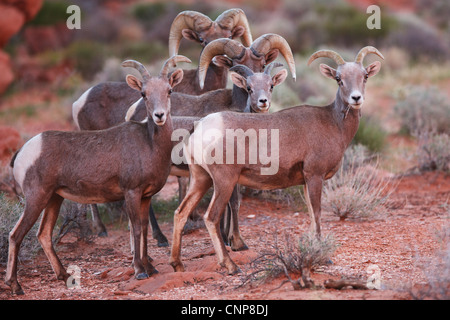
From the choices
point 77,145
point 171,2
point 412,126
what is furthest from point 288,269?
point 171,2

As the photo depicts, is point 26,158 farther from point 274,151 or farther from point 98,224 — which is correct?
point 98,224

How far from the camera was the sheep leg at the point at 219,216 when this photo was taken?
23.9 ft

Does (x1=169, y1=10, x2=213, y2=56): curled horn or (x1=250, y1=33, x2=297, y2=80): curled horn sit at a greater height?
(x1=169, y1=10, x2=213, y2=56): curled horn

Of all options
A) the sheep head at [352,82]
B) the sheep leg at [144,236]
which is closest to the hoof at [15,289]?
the sheep leg at [144,236]

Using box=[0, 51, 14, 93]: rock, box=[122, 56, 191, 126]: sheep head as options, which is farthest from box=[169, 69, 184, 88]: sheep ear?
box=[0, 51, 14, 93]: rock

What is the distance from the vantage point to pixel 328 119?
7.90 m

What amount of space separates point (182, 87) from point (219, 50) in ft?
4.36

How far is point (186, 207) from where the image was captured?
764 cm

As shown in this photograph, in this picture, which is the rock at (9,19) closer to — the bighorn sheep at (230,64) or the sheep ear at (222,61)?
the bighorn sheep at (230,64)

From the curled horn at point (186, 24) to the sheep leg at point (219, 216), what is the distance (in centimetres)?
399

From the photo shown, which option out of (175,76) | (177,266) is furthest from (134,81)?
(177,266)

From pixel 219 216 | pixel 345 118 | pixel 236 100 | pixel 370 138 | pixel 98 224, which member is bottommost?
pixel 98 224

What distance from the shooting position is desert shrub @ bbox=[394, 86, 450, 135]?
1647 centimetres

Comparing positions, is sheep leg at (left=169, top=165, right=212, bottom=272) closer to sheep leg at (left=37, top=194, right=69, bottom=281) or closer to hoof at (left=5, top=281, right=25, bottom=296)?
sheep leg at (left=37, top=194, right=69, bottom=281)
